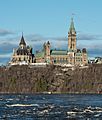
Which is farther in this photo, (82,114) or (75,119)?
(82,114)

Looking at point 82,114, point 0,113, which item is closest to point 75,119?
point 82,114

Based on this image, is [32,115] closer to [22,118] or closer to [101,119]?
[22,118]

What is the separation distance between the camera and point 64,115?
289 ft

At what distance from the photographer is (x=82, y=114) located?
8975 centimetres

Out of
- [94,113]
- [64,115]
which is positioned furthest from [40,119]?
[94,113]

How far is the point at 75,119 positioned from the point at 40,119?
4.86 meters

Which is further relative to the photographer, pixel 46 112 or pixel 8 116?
pixel 46 112

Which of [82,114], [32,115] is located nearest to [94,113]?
[82,114]

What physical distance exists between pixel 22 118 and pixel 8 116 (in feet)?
12.7

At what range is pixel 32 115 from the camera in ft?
288

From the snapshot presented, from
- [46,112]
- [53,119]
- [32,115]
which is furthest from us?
[46,112]

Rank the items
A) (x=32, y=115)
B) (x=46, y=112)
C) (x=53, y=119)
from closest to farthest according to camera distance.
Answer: (x=53, y=119) → (x=32, y=115) → (x=46, y=112)

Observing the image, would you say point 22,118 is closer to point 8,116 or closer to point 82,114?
point 8,116

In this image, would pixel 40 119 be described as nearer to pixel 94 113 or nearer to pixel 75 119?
pixel 75 119
